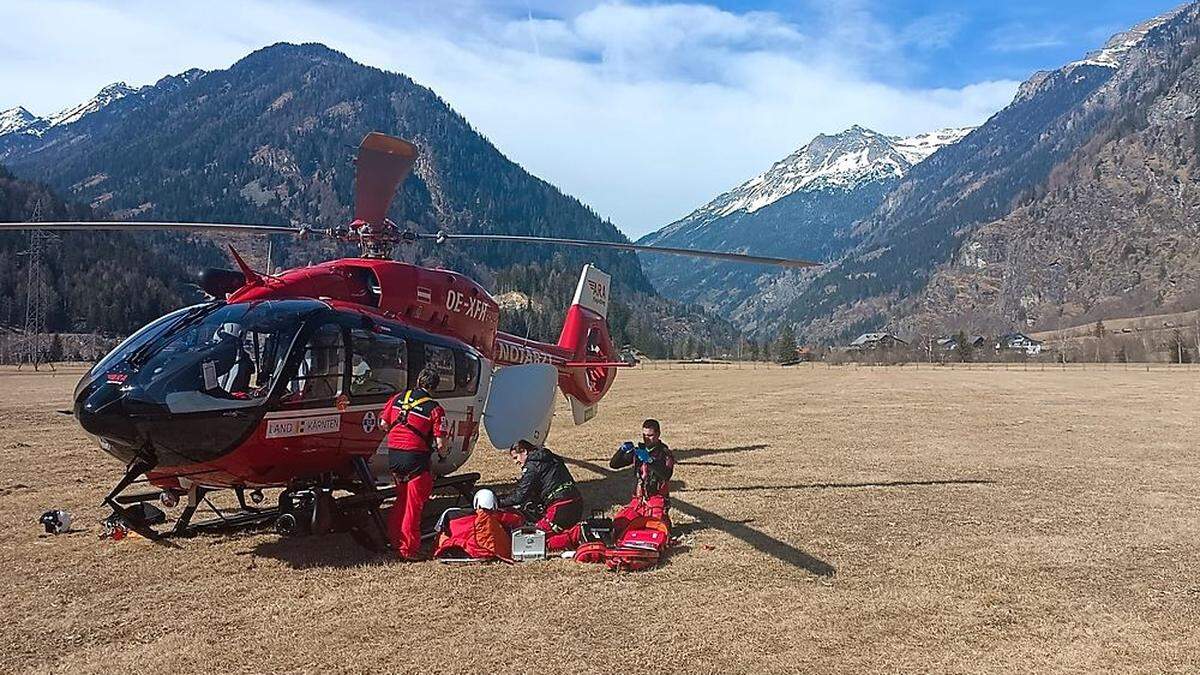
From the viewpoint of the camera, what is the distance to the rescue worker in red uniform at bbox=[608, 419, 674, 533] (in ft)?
31.2

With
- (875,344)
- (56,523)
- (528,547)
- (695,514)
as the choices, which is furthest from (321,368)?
(875,344)

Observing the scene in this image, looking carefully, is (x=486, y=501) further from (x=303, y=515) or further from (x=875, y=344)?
(x=875, y=344)

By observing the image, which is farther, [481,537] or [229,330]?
[481,537]

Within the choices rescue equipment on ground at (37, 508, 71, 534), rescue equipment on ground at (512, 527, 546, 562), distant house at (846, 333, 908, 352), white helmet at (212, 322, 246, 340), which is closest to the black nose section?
white helmet at (212, 322, 246, 340)

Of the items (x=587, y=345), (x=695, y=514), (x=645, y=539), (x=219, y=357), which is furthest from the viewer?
(x=587, y=345)

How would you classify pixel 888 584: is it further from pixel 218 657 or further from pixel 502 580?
pixel 218 657

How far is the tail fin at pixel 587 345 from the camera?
1681 centimetres

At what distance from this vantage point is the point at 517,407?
469 inches

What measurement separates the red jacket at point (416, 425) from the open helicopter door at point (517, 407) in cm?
251

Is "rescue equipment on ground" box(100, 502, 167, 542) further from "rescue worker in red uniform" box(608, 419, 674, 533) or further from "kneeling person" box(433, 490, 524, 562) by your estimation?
"rescue worker in red uniform" box(608, 419, 674, 533)

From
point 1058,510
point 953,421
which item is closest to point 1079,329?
point 953,421

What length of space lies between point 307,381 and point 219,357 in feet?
2.89

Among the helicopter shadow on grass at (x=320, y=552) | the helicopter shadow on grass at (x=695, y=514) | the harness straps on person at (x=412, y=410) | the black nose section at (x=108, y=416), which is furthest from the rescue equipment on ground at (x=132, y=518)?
the helicopter shadow on grass at (x=695, y=514)

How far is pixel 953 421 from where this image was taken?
2427cm
